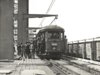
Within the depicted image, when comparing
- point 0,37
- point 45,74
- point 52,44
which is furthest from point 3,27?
point 45,74

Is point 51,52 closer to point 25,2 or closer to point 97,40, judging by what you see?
point 97,40

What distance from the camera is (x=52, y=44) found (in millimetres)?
28875

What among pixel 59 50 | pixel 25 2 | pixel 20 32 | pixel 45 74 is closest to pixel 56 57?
pixel 59 50

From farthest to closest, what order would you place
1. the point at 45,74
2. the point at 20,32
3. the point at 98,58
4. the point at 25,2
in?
1. the point at 20,32
2. the point at 25,2
3. the point at 98,58
4. the point at 45,74

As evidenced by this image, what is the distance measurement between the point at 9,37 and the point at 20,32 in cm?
1892

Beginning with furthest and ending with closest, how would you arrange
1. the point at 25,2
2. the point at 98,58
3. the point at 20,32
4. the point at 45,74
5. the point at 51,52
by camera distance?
the point at 20,32 < the point at 25,2 < the point at 51,52 < the point at 98,58 < the point at 45,74

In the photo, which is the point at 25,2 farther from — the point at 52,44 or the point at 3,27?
the point at 3,27

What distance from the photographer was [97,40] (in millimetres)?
23031

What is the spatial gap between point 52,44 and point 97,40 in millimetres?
6811

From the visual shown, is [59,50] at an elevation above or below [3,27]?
below

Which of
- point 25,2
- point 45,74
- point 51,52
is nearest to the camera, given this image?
point 45,74

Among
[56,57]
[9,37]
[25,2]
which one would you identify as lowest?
[56,57]

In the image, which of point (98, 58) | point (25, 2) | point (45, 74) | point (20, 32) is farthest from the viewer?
point (20, 32)

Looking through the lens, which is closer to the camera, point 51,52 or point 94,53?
point 94,53
